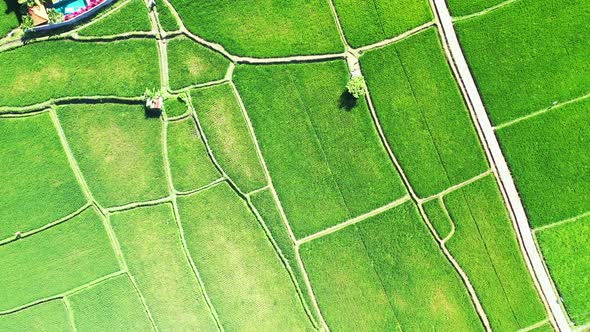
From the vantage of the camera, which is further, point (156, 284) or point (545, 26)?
point (156, 284)

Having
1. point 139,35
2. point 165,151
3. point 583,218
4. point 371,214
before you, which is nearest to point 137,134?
point 165,151

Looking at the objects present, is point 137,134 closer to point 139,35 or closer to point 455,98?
point 139,35

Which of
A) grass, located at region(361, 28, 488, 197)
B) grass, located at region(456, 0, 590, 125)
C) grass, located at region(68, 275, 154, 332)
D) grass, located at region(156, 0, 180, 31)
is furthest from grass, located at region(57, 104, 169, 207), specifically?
grass, located at region(456, 0, 590, 125)

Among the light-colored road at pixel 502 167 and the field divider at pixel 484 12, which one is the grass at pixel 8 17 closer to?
the light-colored road at pixel 502 167

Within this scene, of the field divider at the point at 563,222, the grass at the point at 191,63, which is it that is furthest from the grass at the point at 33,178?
the field divider at the point at 563,222

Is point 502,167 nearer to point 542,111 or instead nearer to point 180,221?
point 542,111

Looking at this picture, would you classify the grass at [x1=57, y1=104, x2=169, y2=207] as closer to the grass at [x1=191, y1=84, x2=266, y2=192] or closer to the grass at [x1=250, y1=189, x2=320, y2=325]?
the grass at [x1=191, y1=84, x2=266, y2=192]
